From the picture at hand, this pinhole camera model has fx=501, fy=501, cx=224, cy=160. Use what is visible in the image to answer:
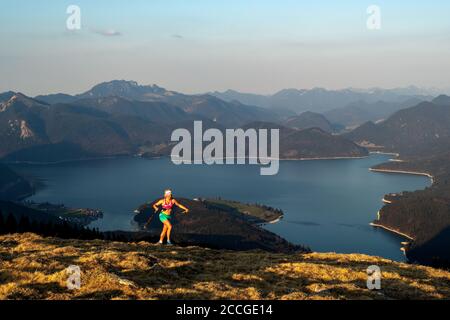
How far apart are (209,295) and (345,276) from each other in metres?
11.4

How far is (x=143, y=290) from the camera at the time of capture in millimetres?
25812

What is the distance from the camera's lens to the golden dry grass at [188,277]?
25.9m

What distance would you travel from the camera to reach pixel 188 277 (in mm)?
30750

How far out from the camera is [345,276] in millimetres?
33062

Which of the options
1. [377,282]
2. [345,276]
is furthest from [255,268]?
[377,282]

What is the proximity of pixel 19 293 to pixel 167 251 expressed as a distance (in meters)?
16.8

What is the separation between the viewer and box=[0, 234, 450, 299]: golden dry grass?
2592 centimetres
